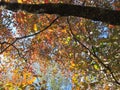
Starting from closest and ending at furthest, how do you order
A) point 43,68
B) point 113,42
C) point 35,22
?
point 113,42, point 35,22, point 43,68

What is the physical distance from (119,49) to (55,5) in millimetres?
4286

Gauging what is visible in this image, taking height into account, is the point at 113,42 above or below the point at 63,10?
below

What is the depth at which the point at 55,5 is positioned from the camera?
5309 mm

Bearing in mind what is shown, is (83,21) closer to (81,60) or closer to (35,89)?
(81,60)

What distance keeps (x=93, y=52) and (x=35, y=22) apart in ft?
12.5

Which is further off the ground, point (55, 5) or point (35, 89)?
point (55, 5)

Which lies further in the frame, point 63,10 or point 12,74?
point 12,74

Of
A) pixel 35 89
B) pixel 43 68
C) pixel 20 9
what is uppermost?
pixel 20 9

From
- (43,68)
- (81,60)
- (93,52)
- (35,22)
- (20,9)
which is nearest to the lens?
(20,9)

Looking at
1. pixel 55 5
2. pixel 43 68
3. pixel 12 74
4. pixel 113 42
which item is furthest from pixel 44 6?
pixel 43 68

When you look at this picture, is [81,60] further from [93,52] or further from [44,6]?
[44,6]

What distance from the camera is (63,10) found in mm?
Answer: 5281

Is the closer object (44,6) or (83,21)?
(44,6)

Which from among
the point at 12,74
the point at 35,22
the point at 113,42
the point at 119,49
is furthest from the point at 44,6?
the point at 12,74
